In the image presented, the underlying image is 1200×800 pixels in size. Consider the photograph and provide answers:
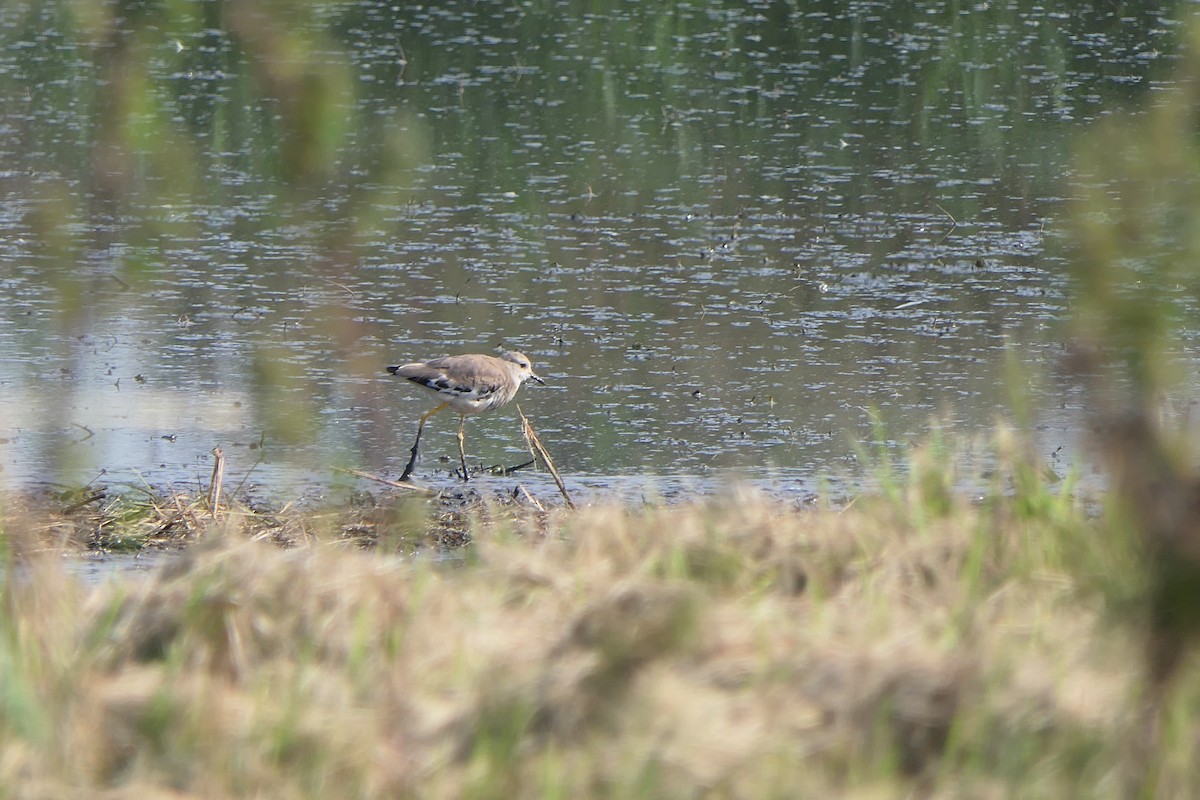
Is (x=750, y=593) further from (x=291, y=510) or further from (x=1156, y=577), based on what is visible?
(x=291, y=510)

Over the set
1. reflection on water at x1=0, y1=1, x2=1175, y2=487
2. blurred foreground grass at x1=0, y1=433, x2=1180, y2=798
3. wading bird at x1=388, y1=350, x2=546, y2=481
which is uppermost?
blurred foreground grass at x1=0, y1=433, x2=1180, y2=798

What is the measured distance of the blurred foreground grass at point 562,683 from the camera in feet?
10.2

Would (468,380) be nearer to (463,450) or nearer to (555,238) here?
(463,450)

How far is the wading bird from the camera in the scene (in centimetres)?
779

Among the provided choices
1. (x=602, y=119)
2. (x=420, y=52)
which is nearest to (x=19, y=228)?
(x=602, y=119)

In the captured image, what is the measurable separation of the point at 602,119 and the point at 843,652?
1127 cm

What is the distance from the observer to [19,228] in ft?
35.8

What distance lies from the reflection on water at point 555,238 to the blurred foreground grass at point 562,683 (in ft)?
1.66

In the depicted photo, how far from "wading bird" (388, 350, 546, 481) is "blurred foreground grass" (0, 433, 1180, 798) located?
12.0 feet

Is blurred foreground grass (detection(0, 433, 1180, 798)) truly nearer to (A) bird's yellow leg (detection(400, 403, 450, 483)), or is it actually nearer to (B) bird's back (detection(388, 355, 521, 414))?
(A) bird's yellow leg (detection(400, 403, 450, 483))

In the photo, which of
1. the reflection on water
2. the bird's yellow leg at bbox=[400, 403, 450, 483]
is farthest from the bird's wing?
the reflection on water

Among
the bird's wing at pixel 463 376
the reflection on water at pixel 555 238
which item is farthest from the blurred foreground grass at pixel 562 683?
the bird's wing at pixel 463 376

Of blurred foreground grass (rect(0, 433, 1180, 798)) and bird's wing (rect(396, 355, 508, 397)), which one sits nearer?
blurred foreground grass (rect(0, 433, 1180, 798))

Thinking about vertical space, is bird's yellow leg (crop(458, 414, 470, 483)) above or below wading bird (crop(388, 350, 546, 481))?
below
